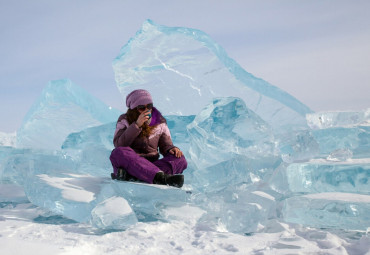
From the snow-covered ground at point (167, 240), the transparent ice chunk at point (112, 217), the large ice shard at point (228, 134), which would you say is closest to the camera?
the snow-covered ground at point (167, 240)

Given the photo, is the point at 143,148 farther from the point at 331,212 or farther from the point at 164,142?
the point at 331,212

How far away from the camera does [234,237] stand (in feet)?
8.05

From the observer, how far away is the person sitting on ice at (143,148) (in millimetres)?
3158

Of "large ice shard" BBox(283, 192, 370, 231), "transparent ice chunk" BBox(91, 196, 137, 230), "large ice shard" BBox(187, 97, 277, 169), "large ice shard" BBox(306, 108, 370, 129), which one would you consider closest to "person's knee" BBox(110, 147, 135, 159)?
A: "transparent ice chunk" BBox(91, 196, 137, 230)

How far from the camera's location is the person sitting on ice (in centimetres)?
316

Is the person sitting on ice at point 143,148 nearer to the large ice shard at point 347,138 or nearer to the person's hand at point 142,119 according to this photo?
the person's hand at point 142,119

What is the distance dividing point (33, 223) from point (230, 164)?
1.96 m

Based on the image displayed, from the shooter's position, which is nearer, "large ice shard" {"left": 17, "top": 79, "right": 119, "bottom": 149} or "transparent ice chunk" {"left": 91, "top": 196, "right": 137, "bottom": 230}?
"transparent ice chunk" {"left": 91, "top": 196, "right": 137, "bottom": 230}

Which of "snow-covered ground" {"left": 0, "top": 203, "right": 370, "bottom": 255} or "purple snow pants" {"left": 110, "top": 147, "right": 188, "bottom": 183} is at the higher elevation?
"purple snow pants" {"left": 110, "top": 147, "right": 188, "bottom": 183}

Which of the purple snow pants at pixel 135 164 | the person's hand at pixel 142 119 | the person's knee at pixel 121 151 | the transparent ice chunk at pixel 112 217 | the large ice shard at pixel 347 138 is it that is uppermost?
the large ice shard at pixel 347 138

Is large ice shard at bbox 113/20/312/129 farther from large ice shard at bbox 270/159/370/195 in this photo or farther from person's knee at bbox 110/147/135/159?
person's knee at bbox 110/147/135/159

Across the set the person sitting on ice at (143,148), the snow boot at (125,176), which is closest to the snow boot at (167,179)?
the person sitting on ice at (143,148)

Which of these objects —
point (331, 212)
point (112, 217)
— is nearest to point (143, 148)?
point (112, 217)

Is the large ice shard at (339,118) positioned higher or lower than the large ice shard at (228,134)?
higher
